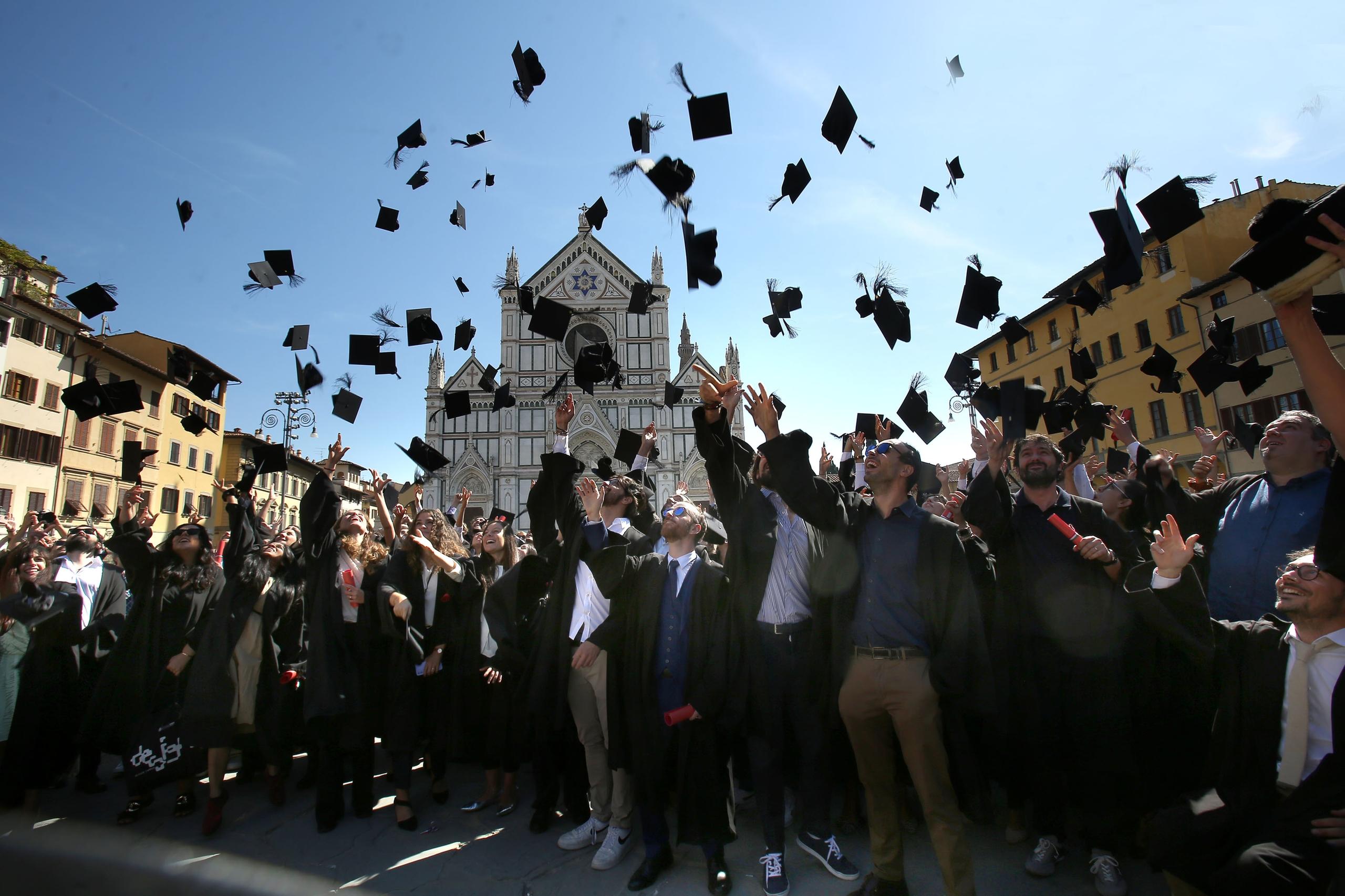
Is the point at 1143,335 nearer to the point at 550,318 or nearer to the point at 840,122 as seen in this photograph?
the point at 840,122

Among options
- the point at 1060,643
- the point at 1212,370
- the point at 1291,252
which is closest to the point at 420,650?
the point at 1060,643

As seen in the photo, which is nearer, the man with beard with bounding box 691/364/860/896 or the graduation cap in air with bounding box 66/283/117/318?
the man with beard with bounding box 691/364/860/896

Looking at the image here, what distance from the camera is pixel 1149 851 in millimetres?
2592

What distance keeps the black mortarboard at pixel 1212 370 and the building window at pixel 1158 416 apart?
2319cm

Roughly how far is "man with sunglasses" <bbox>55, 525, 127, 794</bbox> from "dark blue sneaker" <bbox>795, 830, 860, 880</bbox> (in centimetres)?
532

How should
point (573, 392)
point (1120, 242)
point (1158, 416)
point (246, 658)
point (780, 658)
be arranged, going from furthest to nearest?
point (573, 392), point (1158, 416), point (1120, 242), point (246, 658), point (780, 658)

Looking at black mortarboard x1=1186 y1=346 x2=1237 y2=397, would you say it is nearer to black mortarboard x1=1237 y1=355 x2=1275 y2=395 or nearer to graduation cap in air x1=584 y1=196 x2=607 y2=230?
black mortarboard x1=1237 y1=355 x2=1275 y2=395

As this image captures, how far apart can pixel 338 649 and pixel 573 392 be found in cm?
4093

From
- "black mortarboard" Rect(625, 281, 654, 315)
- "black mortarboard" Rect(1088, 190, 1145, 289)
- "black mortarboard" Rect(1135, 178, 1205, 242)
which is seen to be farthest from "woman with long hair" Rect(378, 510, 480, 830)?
"black mortarboard" Rect(1135, 178, 1205, 242)

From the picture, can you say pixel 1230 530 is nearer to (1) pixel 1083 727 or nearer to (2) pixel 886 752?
(1) pixel 1083 727

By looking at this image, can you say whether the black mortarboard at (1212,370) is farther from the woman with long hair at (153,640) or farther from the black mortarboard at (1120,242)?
the woman with long hair at (153,640)

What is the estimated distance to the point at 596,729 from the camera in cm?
422

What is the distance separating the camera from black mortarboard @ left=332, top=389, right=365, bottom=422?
313 inches

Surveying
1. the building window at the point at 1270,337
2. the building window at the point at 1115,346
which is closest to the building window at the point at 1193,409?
the building window at the point at 1270,337
